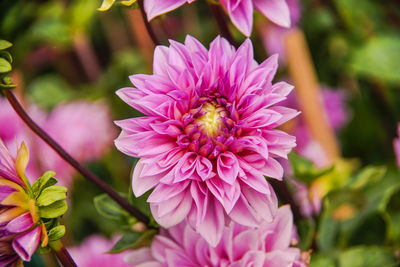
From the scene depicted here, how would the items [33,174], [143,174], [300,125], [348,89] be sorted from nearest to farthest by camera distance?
1. [143,174]
2. [33,174]
3. [300,125]
4. [348,89]

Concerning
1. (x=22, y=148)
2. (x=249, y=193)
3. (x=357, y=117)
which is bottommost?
(x=357, y=117)

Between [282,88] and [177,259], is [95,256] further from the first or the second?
[282,88]

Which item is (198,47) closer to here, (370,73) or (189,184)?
(189,184)

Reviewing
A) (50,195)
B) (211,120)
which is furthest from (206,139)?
(50,195)

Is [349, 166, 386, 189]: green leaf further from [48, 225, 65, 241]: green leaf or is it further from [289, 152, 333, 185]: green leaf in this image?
[48, 225, 65, 241]: green leaf

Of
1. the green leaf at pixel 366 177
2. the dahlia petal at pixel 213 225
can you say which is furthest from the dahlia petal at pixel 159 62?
the green leaf at pixel 366 177

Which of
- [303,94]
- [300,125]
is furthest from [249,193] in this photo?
[300,125]
